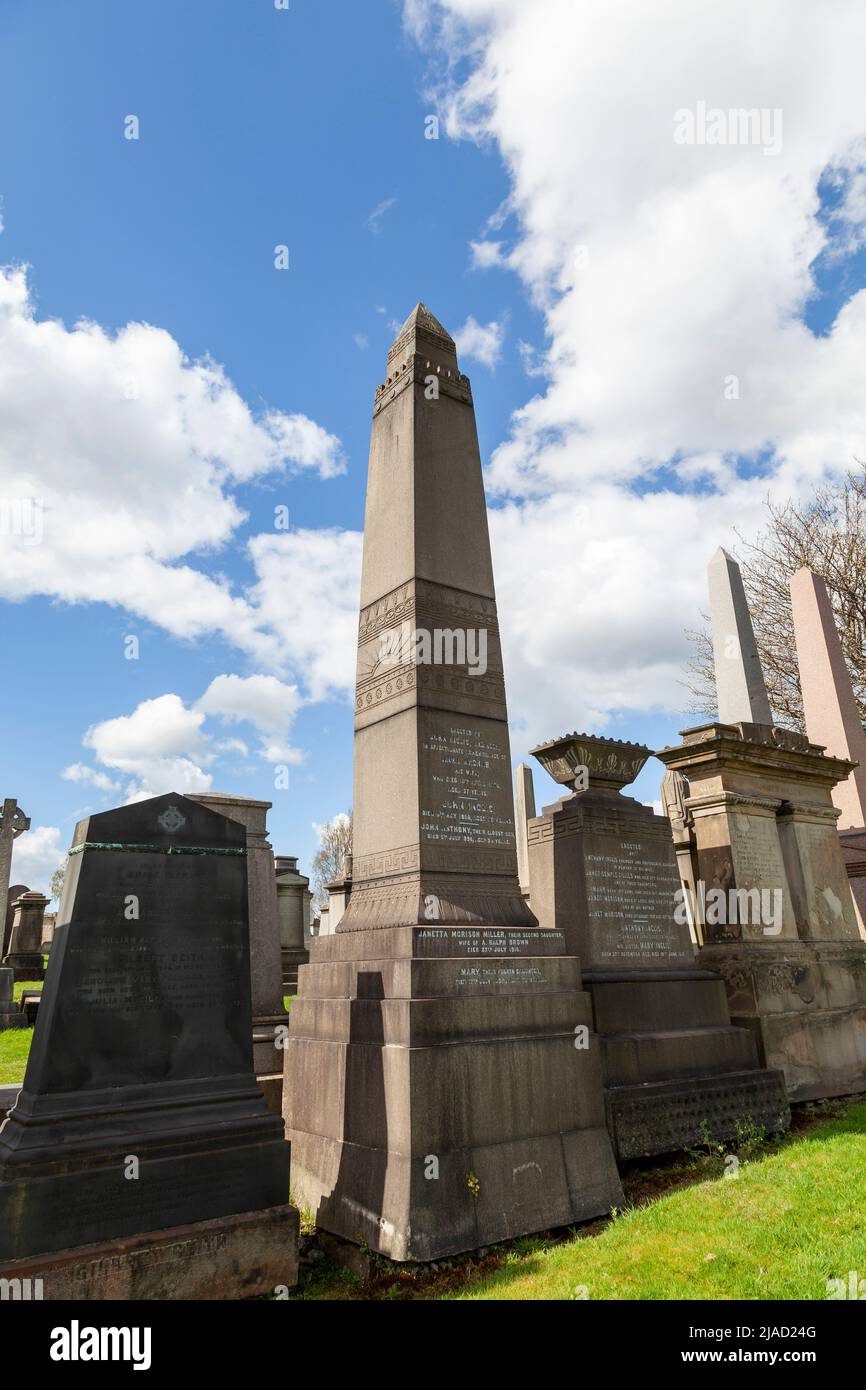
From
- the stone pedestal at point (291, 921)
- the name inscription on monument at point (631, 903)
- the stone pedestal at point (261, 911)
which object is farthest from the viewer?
the stone pedestal at point (291, 921)

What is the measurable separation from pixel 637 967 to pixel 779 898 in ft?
8.79

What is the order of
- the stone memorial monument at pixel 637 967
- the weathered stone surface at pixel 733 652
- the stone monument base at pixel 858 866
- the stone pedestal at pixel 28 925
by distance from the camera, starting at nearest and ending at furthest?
the stone memorial monument at pixel 637 967 → the weathered stone surface at pixel 733 652 → the stone monument base at pixel 858 866 → the stone pedestal at pixel 28 925

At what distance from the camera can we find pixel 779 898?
9.38m

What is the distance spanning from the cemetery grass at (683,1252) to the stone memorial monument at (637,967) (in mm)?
621

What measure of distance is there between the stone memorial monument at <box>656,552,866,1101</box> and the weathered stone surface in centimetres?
118

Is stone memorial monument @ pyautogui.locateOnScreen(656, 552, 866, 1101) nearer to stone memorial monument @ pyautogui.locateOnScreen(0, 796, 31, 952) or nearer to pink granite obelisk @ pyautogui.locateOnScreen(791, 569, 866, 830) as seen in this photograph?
pink granite obelisk @ pyautogui.locateOnScreen(791, 569, 866, 830)

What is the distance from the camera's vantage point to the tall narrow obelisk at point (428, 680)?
6.26 meters

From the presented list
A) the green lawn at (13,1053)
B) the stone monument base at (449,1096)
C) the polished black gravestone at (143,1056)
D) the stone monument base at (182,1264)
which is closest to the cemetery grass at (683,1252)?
the stone monument base at (449,1096)

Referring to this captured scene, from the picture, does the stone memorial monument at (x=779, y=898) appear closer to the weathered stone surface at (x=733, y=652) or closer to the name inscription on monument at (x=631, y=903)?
the name inscription on monument at (x=631, y=903)

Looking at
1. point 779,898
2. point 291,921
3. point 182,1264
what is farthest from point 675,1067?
point 291,921

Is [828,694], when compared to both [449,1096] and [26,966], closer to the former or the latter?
[449,1096]

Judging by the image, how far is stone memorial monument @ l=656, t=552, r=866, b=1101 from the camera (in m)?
8.49

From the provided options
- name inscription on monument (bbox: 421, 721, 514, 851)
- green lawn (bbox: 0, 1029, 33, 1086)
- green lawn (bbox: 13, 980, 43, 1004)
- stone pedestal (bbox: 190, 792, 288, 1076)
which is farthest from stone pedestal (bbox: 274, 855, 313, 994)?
name inscription on monument (bbox: 421, 721, 514, 851)
